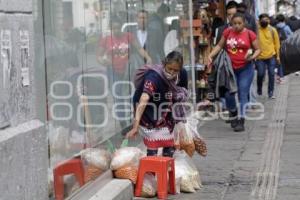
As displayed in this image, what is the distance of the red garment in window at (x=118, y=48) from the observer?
722 centimetres

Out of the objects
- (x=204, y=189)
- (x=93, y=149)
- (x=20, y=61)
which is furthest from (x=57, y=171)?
(x=204, y=189)

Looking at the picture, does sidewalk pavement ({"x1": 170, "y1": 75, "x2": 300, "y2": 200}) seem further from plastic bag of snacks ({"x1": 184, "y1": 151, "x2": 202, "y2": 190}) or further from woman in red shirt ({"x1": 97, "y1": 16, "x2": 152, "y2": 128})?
woman in red shirt ({"x1": 97, "y1": 16, "x2": 152, "y2": 128})

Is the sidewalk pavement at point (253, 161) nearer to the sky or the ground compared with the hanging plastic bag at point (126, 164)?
nearer to the ground

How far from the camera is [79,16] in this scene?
6086 mm

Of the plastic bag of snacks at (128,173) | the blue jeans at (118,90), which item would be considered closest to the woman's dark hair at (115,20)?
the blue jeans at (118,90)

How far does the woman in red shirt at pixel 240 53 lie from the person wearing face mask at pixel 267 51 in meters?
4.18

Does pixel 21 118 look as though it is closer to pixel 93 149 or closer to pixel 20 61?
pixel 20 61

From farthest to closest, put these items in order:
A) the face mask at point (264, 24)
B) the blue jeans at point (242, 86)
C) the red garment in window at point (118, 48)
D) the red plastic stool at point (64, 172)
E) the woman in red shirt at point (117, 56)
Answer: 1. the face mask at point (264, 24)
2. the blue jeans at point (242, 86)
3. the red garment in window at point (118, 48)
4. the woman in red shirt at point (117, 56)
5. the red plastic stool at point (64, 172)

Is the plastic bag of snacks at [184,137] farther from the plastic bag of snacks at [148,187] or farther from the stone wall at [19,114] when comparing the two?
the stone wall at [19,114]

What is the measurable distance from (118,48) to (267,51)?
7.00 metres

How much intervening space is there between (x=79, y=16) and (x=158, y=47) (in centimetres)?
406

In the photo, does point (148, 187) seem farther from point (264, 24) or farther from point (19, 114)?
point (264, 24)

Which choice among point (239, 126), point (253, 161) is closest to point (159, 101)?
point (253, 161)

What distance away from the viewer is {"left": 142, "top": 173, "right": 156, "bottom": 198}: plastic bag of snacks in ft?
20.3
